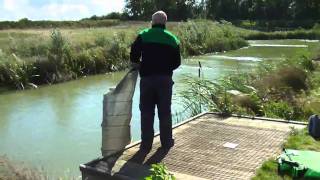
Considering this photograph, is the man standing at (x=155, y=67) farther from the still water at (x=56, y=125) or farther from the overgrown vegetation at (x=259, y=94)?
the overgrown vegetation at (x=259, y=94)

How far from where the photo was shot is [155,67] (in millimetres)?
6152

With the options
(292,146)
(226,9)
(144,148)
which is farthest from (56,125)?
(226,9)

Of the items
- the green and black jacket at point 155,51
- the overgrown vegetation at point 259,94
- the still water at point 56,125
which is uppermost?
the green and black jacket at point 155,51

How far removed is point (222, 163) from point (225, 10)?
230 feet

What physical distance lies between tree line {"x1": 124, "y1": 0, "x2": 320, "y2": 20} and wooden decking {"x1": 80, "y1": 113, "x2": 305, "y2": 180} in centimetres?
6000

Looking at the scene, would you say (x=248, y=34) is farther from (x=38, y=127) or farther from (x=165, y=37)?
(x=165, y=37)

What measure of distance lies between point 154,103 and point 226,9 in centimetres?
6917

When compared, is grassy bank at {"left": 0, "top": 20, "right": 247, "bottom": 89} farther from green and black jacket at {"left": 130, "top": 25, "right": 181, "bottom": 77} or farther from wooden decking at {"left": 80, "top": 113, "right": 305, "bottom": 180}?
green and black jacket at {"left": 130, "top": 25, "right": 181, "bottom": 77}

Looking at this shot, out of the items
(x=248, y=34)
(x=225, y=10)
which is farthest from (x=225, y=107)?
(x=225, y=10)

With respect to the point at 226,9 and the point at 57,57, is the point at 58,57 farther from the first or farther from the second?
the point at 226,9

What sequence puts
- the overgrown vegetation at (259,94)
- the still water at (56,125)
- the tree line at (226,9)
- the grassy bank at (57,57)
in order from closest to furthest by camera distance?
the still water at (56,125)
the overgrown vegetation at (259,94)
the grassy bank at (57,57)
the tree line at (226,9)

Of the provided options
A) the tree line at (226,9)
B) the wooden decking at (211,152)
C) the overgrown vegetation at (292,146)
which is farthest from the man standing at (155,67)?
the tree line at (226,9)

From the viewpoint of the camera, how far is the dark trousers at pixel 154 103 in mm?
6199

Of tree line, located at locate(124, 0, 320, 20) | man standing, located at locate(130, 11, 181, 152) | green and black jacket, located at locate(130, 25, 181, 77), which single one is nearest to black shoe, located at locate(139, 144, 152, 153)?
man standing, located at locate(130, 11, 181, 152)
